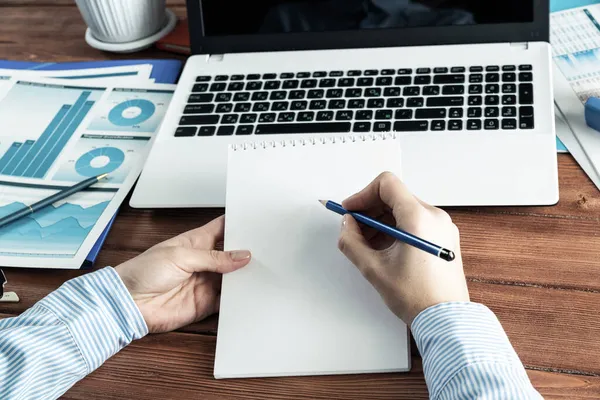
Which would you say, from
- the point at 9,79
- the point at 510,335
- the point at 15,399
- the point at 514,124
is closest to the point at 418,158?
the point at 514,124

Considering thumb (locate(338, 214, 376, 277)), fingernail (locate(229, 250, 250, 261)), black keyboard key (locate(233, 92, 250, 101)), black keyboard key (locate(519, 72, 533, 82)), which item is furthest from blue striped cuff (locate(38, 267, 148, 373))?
black keyboard key (locate(519, 72, 533, 82))

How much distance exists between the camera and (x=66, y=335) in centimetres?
69

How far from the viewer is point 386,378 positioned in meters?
0.65

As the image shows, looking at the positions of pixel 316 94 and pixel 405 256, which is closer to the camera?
pixel 405 256

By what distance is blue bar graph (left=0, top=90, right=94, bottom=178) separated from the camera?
934 millimetres

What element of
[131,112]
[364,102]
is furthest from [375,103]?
[131,112]

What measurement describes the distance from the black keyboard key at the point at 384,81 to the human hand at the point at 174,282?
1.07 feet

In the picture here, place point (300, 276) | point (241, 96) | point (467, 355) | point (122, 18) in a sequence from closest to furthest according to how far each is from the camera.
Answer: point (467, 355)
point (300, 276)
point (241, 96)
point (122, 18)

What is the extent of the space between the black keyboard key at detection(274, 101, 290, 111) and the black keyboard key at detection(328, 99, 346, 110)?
6 centimetres

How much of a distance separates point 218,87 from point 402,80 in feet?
0.80

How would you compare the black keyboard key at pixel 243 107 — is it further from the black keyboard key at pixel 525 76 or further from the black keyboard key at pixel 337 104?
the black keyboard key at pixel 525 76

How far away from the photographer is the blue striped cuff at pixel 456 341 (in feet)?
1.97

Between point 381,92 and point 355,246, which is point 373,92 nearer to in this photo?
point 381,92

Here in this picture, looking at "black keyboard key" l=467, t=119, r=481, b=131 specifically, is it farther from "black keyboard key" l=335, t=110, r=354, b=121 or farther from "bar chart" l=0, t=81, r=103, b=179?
"bar chart" l=0, t=81, r=103, b=179
